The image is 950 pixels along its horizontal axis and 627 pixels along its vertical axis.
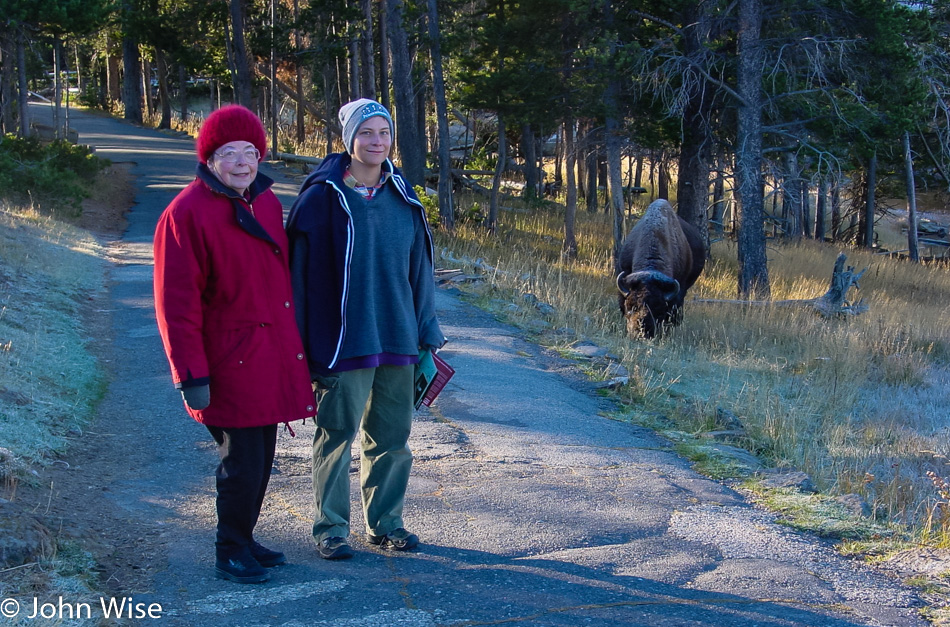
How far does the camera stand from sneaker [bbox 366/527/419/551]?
4.36 meters

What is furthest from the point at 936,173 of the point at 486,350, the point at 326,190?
the point at 326,190

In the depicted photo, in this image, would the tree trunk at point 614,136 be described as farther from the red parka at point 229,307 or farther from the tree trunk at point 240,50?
the red parka at point 229,307

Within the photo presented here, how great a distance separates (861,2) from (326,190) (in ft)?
49.2

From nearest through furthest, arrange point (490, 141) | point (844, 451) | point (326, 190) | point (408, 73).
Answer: point (326, 190)
point (844, 451)
point (408, 73)
point (490, 141)

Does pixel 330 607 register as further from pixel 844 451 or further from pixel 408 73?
pixel 408 73

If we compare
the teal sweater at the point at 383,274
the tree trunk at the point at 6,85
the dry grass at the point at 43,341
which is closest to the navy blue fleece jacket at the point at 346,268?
the teal sweater at the point at 383,274

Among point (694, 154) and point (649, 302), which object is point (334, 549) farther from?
point (694, 154)

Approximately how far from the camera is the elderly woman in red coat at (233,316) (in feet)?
12.0

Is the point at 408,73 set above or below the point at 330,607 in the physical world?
above

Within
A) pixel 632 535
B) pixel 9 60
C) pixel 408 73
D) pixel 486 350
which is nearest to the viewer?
pixel 632 535

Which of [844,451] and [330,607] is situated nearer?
[330,607]

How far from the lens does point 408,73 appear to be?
20.6m

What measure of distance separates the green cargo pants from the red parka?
0.60ft

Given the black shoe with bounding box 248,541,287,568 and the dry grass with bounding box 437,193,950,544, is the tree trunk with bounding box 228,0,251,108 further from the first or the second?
the black shoe with bounding box 248,541,287,568
